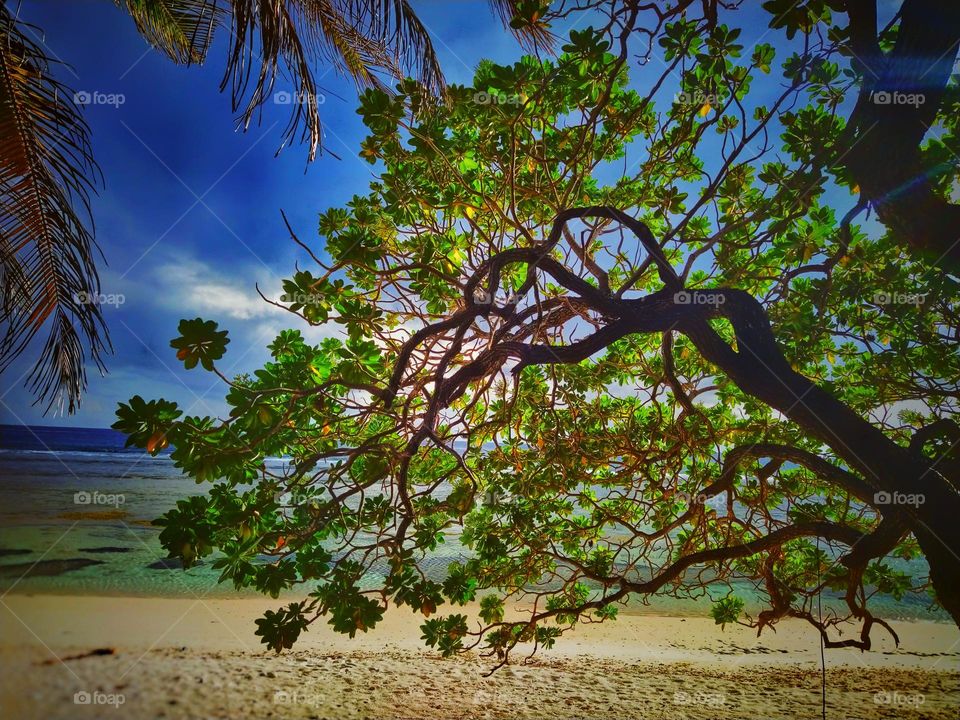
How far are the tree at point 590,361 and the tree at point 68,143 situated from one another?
27.2 inches

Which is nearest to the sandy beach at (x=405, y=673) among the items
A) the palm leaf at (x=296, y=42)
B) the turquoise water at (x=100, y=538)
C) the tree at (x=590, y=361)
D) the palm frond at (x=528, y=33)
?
the turquoise water at (x=100, y=538)

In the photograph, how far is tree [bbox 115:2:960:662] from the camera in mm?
1924

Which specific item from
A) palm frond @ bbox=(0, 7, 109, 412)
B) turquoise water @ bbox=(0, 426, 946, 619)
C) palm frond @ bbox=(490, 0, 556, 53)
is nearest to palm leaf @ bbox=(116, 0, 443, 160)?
palm frond @ bbox=(490, 0, 556, 53)

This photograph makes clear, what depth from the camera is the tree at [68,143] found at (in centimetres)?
232

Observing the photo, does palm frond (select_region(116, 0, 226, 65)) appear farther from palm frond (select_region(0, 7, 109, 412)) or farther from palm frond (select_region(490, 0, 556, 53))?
palm frond (select_region(490, 0, 556, 53))

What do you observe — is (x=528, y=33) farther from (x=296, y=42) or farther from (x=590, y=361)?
(x=590, y=361)

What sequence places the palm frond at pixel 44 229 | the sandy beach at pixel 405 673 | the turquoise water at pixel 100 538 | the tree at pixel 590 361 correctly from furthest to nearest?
the turquoise water at pixel 100 538
the sandy beach at pixel 405 673
the palm frond at pixel 44 229
the tree at pixel 590 361

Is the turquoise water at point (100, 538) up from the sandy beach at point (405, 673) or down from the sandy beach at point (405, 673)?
up

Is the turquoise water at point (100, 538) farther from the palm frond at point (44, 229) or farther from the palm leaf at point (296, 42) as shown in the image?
the palm leaf at point (296, 42)

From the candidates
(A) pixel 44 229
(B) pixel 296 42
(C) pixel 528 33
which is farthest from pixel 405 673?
(C) pixel 528 33

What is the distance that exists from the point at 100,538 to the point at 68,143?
8776mm

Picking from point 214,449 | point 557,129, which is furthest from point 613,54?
point 214,449

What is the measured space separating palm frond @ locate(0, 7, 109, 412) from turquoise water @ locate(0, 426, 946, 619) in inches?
68.7

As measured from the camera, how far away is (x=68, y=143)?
2453 mm
